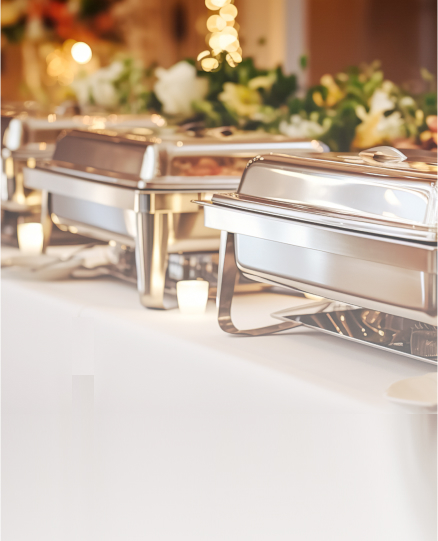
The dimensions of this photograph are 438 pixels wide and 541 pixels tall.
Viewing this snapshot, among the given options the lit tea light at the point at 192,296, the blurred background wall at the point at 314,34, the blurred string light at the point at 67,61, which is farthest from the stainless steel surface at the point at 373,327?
the blurred background wall at the point at 314,34

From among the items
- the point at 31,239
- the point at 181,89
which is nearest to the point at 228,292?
the point at 31,239

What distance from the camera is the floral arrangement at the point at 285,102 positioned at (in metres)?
1.47

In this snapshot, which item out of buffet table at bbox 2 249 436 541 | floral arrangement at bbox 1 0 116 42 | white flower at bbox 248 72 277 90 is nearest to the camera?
buffet table at bbox 2 249 436 541

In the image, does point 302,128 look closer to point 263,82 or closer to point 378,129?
point 378,129

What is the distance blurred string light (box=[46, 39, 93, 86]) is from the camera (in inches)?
136

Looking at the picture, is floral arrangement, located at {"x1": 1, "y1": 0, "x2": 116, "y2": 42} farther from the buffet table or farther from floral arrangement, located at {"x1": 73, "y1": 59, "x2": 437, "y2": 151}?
the buffet table

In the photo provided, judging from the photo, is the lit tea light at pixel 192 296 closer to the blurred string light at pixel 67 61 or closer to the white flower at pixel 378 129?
the white flower at pixel 378 129

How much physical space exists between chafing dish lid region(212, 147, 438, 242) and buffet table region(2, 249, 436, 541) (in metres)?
0.19

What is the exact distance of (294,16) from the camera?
3.80 m

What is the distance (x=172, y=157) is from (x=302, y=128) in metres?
A: 0.42

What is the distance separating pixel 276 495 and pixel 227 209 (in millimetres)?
390

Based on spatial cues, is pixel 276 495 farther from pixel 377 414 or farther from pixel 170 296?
pixel 170 296

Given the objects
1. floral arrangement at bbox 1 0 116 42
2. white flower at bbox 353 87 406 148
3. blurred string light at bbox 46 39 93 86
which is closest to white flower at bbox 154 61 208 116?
white flower at bbox 353 87 406 148

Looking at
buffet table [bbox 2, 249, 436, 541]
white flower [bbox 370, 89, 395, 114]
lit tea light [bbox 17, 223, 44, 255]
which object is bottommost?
buffet table [bbox 2, 249, 436, 541]
